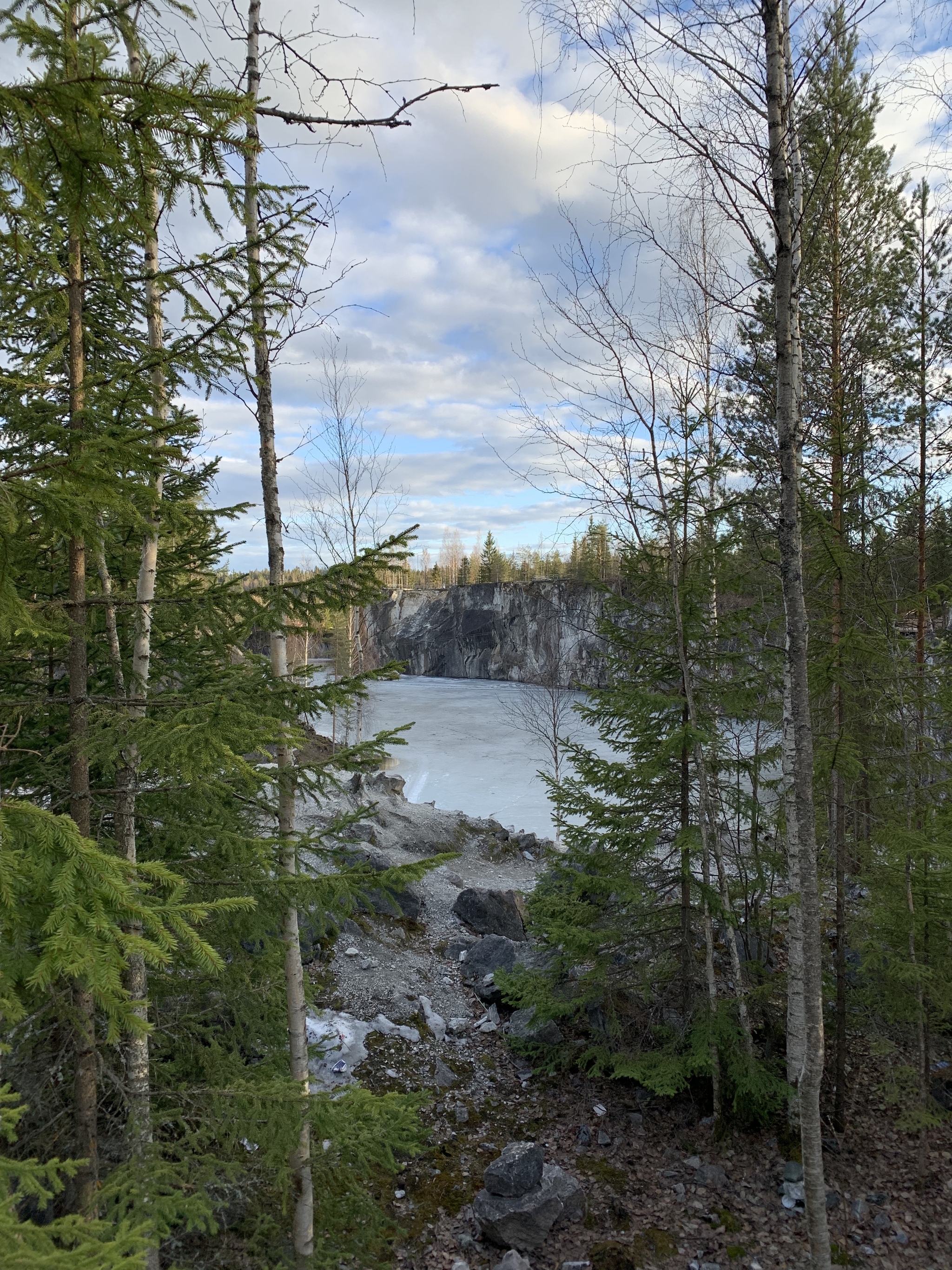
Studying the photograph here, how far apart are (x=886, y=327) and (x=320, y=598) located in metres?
8.48

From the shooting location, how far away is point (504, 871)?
14.5 m

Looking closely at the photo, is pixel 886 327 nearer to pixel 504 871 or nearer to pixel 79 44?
pixel 79 44

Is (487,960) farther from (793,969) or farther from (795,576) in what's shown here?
(795,576)

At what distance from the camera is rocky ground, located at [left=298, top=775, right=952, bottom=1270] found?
4922 millimetres

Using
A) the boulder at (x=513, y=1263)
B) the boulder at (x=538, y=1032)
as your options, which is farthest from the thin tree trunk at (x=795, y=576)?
the boulder at (x=538, y=1032)

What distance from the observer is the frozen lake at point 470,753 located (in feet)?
68.8

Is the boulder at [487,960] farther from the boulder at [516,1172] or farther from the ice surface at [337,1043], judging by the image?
the boulder at [516,1172]

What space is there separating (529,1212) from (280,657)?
4699 mm

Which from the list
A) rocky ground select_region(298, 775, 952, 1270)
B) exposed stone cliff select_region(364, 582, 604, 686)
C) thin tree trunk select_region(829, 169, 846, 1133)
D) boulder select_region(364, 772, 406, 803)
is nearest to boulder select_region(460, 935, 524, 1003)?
rocky ground select_region(298, 775, 952, 1270)

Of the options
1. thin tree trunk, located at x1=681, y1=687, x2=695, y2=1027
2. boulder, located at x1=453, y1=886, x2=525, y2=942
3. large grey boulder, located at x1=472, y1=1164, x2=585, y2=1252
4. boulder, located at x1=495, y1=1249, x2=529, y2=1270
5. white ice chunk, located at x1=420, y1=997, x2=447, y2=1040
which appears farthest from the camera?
boulder, located at x1=453, y1=886, x2=525, y2=942

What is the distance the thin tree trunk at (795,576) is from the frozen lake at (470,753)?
762 cm

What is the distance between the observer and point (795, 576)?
A: 377 cm

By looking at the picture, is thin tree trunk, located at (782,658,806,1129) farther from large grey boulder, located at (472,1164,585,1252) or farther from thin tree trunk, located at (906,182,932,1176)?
large grey boulder, located at (472,1164,585,1252)

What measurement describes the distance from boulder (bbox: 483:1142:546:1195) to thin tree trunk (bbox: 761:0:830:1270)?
7.64ft
